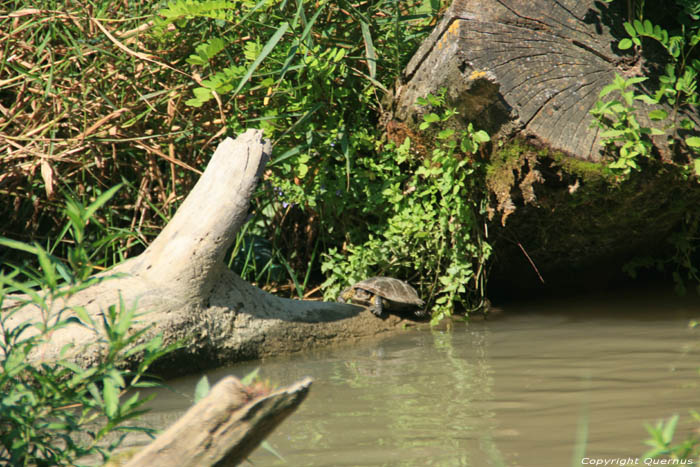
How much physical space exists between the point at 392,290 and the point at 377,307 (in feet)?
0.47

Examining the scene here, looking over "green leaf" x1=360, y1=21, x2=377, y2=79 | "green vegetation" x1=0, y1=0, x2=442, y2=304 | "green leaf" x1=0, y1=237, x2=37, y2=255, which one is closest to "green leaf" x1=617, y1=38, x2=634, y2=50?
"green vegetation" x1=0, y1=0, x2=442, y2=304

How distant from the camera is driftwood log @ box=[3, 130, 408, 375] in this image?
3.60 metres

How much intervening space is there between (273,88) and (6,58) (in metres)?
2.03

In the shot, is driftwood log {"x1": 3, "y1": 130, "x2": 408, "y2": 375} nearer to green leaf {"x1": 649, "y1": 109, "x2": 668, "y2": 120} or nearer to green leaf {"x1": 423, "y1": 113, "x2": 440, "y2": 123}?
green leaf {"x1": 423, "y1": 113, "x2": 440, "y2": 123}

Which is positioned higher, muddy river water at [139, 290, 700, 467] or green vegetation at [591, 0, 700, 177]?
green vegetation at [591, 0, 700, 177]

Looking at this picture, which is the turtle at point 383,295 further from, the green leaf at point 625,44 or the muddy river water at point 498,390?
the green leaf at point 625,44

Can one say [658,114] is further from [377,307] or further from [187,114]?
[187,114]

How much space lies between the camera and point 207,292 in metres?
3.79

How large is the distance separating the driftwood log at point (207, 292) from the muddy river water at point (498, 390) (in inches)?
5.5

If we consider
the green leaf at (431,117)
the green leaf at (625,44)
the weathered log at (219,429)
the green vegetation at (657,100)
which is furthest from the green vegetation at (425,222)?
the weathered log at (219,429)

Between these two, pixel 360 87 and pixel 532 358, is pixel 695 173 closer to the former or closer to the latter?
pixel 532 358

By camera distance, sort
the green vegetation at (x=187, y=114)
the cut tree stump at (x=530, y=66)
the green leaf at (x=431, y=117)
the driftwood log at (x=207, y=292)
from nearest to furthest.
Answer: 1. the driftwood log at (x=207, y=292)
2. the cut tree stump at (x=530, y=66)
3. the green leaf at (x=431, y=117)
4. the green vegetation at (x=187, y=114)

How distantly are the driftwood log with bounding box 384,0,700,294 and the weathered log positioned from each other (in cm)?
265

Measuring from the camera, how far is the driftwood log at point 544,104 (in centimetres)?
391
